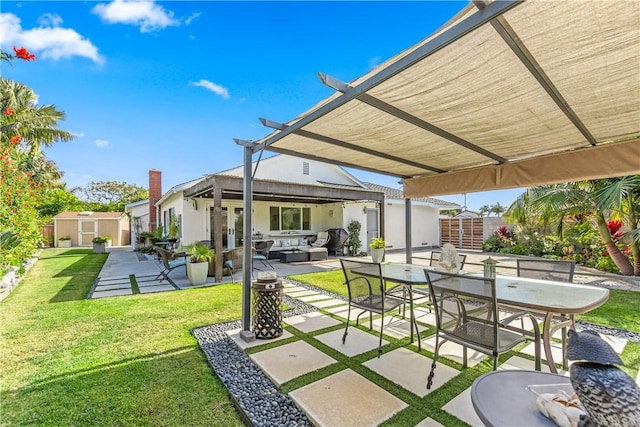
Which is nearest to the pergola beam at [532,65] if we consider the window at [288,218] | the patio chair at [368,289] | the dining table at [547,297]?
the dining table at [547,297]

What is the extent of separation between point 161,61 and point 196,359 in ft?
26.6

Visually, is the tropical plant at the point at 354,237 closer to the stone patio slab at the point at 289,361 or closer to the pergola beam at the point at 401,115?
the pergola beam at the point at 401,115

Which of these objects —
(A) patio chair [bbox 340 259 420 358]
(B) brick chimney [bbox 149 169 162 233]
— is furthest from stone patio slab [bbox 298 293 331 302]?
(B) brick chimney [bbox 149 169 162 233]

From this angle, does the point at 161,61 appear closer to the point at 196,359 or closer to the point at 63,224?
the point at 196,359

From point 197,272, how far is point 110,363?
13.4ft

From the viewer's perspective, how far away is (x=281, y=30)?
6.51 meters

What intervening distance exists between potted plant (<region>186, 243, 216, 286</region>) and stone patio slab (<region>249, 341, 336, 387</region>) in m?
4.46

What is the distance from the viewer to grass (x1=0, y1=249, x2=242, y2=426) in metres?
2.48

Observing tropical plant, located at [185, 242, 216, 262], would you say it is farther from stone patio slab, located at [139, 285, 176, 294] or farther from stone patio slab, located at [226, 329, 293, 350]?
stone patio slab, located at [226, 329, 293, 350]

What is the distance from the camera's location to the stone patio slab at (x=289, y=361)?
3053 mm

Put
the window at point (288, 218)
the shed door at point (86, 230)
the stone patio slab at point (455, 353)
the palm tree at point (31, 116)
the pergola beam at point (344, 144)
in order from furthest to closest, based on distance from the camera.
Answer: the shed door at point (86, 230) < the window at point (288, 218) < the palm tree at point (31, 116) < the pergola beam at point (344, 144) < the stone patio slab at point (455, 353)

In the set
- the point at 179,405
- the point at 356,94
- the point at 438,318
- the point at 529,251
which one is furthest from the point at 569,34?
the point at 529,251

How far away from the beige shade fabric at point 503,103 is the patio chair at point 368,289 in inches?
66.6

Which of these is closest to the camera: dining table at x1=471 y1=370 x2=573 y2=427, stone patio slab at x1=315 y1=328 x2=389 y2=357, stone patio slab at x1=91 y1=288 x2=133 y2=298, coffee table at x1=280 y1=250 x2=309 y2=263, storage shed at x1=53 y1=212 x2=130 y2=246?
dining table at x1=471 y1=370 x2=573 y2=427
